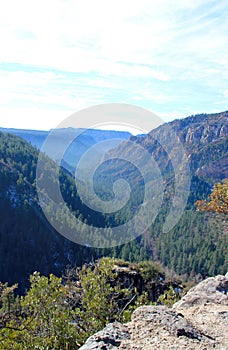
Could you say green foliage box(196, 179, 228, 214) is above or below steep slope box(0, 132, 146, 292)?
above

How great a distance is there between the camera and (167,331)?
549 centimetres

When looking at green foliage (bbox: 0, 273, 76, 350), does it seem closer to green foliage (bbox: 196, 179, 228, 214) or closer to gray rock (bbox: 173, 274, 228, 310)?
gray rock (bbox: 173, 274, 228, 310)

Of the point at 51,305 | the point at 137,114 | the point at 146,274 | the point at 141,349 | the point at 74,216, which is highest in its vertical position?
the point at 137,114

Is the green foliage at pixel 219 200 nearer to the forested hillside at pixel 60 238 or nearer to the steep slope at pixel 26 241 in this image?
the forested hillside at pixel 60 238

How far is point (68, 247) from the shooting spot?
325 ft

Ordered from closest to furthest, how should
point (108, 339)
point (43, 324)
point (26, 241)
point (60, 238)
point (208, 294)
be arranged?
1. point (108, 339)
2. point (208, 294)
3. point (43, 324)
4. point (26, 241)
5. point (60, 238)

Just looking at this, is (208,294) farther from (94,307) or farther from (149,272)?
(149,272)

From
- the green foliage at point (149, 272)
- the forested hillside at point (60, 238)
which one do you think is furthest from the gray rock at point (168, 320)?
the forested hillside at point (60, 238)

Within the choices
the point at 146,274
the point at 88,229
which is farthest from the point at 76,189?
the point at 146,274

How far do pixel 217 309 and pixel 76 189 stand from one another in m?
135

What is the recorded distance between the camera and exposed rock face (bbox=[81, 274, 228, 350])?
17.0 feet

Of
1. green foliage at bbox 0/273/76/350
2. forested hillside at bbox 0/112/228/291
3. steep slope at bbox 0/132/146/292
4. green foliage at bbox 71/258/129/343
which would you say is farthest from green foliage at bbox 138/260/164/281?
steep slope at bbox 0/132/146/292

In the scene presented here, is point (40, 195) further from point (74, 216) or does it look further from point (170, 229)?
point (170, 229)

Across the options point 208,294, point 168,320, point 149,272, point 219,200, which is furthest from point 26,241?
point 168,320
